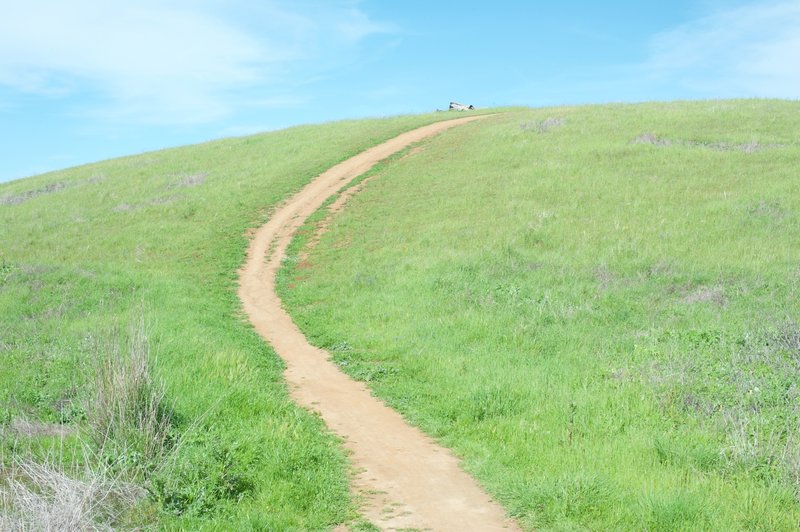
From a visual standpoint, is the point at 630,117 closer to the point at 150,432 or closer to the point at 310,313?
the point at 310,313

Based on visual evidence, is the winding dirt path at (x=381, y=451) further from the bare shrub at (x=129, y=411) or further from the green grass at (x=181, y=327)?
the bare shrub at (x=129, y=411)

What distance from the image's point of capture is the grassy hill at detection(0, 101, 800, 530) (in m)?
7.80

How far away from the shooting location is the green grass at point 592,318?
8008 mm

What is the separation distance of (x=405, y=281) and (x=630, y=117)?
1056 inches

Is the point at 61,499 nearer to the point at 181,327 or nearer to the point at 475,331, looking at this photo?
the point at 181,327

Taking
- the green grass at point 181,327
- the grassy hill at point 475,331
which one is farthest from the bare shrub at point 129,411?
the green grass at point 181,327

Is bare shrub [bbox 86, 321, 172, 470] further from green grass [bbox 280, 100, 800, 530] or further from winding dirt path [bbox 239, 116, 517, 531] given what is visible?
green grass [bbox 280, 100, 800, 530]

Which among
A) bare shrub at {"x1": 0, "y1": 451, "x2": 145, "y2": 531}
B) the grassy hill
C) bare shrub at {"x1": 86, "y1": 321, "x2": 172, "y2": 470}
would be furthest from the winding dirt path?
bare shrub at {"x1": 0, "y1": 451, "x2": 145, "y2": 531}

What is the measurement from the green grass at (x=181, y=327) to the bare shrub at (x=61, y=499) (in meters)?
0.25

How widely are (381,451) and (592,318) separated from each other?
23.6 ft

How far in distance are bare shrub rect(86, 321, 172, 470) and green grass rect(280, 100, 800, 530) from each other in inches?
155

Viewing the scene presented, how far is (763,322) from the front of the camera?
13742 millimetres

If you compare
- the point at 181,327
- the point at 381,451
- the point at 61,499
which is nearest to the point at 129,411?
the point at 61,499

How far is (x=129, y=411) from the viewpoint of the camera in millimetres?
8344
